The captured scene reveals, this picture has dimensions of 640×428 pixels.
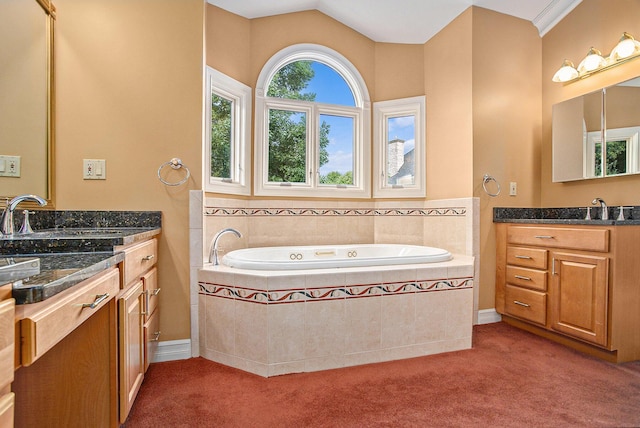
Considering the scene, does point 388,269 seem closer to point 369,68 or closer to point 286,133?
point 286,133

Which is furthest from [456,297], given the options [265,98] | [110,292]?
[265,98]

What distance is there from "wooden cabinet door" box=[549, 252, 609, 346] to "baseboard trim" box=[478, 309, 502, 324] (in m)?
0.52

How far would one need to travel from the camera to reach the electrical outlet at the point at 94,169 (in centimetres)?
195

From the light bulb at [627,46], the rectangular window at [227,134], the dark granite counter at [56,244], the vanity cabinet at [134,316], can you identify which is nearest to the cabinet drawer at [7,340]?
the dark granite counter at [56,244]

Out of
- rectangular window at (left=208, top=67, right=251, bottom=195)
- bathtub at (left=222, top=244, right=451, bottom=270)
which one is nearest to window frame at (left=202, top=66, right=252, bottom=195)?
rectangular window at (left=208, top=67, right=251, bottom=195)

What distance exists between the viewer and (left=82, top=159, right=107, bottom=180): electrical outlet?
1951 millimetres

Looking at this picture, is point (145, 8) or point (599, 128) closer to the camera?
point (145, 8)

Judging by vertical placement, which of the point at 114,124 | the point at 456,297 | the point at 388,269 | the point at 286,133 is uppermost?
the point at 286,133

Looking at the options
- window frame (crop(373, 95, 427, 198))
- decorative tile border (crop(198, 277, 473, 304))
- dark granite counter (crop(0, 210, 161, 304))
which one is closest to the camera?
dark granite counter (crop(0, 210, 161, 304))

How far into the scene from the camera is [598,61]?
2.49 metres

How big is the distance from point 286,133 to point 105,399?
7.83 feet

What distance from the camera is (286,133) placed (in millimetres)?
3098

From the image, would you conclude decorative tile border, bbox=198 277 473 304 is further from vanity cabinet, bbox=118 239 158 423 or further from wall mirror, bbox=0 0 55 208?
wall mirror, bbox=0 0 55 208

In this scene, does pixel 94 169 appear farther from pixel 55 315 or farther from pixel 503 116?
pixel 503 116
